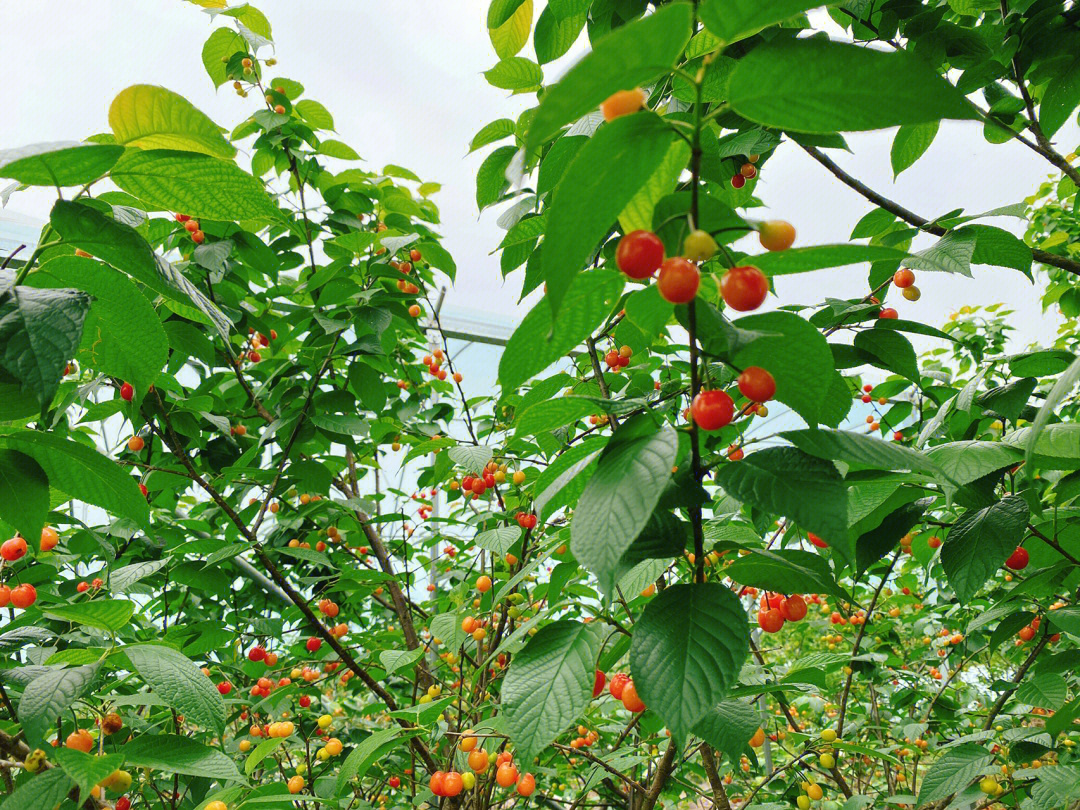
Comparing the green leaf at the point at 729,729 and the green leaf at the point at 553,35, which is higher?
the green leaf at the point at 553,35

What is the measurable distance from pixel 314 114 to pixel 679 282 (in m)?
1.97

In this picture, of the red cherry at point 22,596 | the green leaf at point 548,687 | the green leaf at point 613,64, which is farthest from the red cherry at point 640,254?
the red cherry at point 22,596

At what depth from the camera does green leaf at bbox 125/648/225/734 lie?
81 centimetres

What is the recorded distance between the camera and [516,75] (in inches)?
44.8

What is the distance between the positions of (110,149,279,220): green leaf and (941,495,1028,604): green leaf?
81 centimetres

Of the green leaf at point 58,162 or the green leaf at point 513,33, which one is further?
the green leaf at point 513,33


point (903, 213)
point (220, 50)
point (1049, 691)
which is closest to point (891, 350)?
point (903, 213)

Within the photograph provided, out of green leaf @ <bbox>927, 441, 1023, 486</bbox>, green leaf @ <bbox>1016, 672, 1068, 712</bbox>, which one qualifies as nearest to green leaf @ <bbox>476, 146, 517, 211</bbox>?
green leaf @ <bbox>927, 441, 1023, 486</bbox>

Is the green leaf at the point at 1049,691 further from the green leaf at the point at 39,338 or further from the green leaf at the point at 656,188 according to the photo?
the green leaf at the point at 39,338

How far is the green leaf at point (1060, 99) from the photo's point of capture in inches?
40.0

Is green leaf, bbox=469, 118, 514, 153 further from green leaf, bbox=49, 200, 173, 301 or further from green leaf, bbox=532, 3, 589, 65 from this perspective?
green leaf, bbox=49, 200, 173, 301

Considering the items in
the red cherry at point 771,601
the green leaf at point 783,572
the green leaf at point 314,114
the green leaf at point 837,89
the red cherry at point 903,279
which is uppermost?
the green leaf at point 314,114

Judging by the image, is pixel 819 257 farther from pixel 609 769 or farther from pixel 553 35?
pixel 609 769

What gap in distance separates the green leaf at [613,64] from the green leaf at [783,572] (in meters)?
0.39
